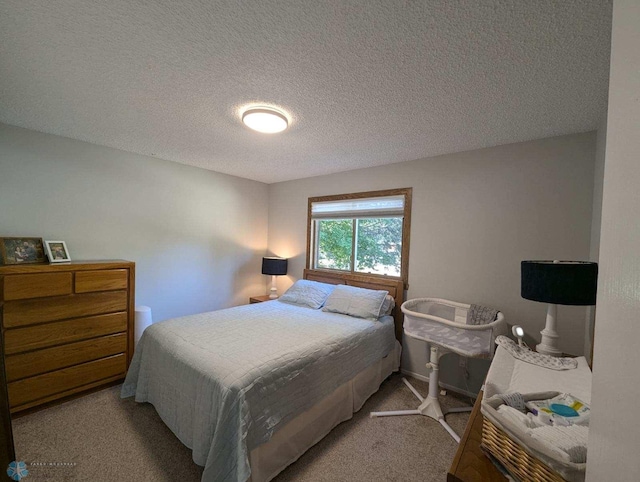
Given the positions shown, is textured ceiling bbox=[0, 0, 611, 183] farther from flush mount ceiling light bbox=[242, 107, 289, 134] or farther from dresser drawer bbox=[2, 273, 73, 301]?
dresser drawer bbox=[2, 273, 73, 301]

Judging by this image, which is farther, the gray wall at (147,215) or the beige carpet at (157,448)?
the gray wall at (147,215)

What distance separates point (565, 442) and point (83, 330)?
10.5 ft

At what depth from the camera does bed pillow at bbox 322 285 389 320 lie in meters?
2.70

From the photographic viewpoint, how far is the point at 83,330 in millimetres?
2271

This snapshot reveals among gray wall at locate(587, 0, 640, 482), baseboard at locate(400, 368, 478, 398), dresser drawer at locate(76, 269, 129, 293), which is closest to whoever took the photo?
gray wall at locate(587, 0, 640, 482)

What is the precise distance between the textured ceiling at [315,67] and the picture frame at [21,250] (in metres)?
1.00

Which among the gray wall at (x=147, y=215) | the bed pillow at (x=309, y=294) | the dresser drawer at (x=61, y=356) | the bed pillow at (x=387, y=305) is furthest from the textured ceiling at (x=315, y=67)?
the dresser drawer at (x=61, y=356)

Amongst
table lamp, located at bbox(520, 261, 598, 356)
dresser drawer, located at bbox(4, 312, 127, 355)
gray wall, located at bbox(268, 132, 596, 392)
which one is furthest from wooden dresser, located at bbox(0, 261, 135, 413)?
table lamp, located at bbox(520, 261, 598, 356)

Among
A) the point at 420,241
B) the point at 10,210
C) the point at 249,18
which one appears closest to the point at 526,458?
the point at 249,18

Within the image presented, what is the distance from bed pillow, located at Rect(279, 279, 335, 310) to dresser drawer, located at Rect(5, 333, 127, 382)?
5.76 ft

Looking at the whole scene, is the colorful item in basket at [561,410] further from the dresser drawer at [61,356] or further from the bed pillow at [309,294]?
the dresser drawer at [61,356]

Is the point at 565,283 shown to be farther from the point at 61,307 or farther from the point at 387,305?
the point at 61,307

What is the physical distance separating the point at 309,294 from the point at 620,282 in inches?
113

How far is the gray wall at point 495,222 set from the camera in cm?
206
